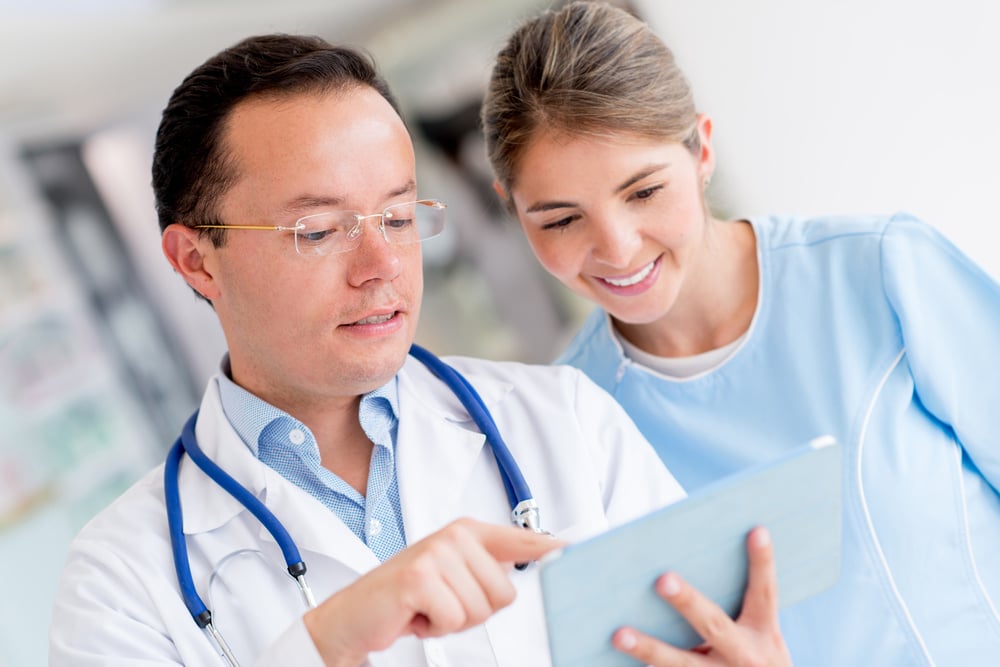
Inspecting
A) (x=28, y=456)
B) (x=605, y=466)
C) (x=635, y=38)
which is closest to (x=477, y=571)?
(x=605, y=466)

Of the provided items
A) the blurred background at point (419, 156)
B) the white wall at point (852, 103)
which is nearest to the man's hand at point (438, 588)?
the blurred background at point (419, 156)

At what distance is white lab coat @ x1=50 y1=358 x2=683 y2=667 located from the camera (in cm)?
115

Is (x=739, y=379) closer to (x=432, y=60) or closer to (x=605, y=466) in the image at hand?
(x=605, y=466)

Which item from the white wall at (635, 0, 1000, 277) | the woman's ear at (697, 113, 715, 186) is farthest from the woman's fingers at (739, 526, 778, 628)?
the white wall at (635, 0, 1000, 277)

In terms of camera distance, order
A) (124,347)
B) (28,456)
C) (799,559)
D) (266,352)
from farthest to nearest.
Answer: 1. (124,347)
2. (28,456)
3. (266,352)
4. (799,559)

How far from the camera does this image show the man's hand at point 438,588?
88cm

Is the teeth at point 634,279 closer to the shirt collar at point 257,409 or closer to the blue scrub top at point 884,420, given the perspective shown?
the blue scrub top at point 884,420

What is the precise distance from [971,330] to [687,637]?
0.76 m

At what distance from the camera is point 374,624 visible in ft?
2.96

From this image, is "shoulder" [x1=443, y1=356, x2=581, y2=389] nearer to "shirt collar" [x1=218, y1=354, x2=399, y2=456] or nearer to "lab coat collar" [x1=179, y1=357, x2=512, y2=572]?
"lab coat collar" [x1=179, y1=357, x2=512, y2=572]

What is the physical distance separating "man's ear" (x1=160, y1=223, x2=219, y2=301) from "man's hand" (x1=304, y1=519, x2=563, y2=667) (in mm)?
613

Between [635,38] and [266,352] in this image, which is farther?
[635,38]

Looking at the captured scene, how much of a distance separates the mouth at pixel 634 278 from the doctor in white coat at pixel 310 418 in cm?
17

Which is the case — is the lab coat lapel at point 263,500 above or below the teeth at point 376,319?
below
